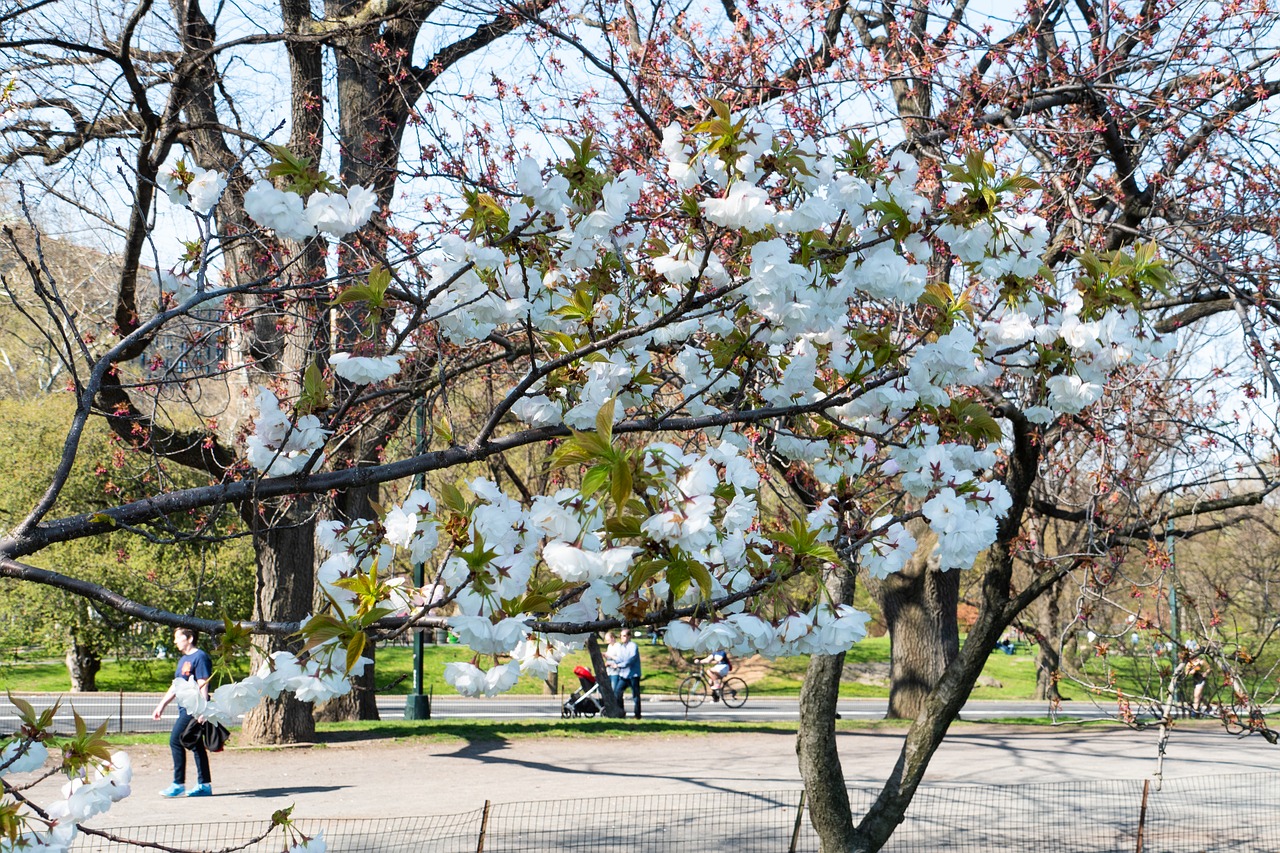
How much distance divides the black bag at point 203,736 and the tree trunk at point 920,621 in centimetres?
1002

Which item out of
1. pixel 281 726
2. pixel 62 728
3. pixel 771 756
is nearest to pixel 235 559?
pixel 62 728

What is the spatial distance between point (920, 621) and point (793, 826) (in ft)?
26.1

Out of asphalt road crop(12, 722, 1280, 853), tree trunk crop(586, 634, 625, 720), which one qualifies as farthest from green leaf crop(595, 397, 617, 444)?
tree trunk crop(586, 634, 625, 720)

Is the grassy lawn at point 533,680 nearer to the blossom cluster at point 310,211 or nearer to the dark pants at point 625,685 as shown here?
the dark pants at point 625,685

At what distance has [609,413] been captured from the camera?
6.98 ft

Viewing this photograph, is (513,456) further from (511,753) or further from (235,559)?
(511,753)

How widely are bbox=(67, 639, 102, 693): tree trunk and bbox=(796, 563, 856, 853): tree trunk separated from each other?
1933 cm

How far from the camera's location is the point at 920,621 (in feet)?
52.4

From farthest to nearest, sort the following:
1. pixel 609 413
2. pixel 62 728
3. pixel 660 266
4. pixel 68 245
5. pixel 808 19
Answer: pixel 62 728
pixel 68 245
pixel 808 19
pixel 660 266
pixel 609 413

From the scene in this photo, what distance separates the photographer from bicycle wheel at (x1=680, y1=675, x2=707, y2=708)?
22.1 meters

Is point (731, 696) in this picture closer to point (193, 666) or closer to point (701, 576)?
point (193, 666)

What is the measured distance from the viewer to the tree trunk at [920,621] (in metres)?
15.8

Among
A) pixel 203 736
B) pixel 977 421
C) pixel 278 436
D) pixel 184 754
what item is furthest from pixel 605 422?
pixel 184 754

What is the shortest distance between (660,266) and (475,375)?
19.8 ft
